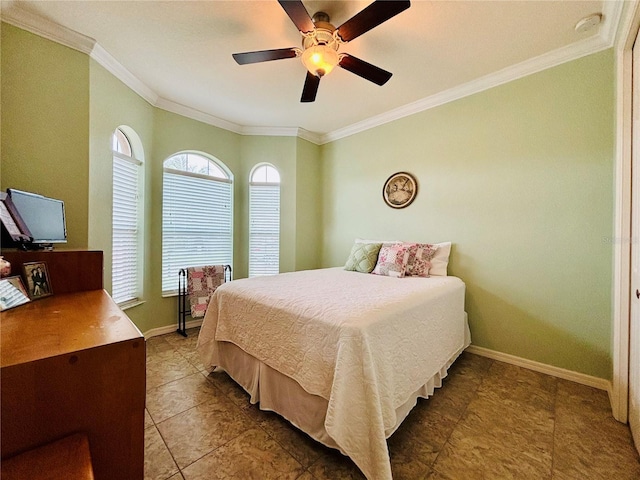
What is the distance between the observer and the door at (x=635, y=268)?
1.46 metres

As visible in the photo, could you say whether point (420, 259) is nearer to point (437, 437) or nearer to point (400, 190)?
point (400, 190)

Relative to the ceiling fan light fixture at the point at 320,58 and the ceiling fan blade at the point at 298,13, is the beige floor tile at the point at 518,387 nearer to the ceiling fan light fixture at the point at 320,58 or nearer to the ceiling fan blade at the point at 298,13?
the ceiling fan light fixture at the point at 320,58

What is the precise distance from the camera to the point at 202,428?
5.16 feet

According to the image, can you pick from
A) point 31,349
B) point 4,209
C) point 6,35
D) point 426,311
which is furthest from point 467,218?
point 6,35

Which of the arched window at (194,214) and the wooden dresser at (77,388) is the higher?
the arched window at (194,214)

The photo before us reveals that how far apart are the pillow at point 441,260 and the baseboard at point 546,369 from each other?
82cm

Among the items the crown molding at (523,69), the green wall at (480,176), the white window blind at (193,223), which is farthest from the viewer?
the white window blind at (193,223)

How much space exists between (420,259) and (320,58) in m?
2.00

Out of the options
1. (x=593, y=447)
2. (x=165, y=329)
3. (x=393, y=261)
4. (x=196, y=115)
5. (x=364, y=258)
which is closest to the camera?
(x=593, y=447)

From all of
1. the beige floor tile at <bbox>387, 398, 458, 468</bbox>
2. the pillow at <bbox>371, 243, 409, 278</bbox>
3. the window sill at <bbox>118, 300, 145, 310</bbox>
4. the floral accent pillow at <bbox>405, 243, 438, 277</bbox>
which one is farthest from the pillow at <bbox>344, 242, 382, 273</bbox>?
the window sill at <bbox>118, 300, 145, 310</bbox>

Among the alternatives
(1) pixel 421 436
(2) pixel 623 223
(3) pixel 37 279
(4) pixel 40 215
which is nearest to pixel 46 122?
(4) pixel 40 215

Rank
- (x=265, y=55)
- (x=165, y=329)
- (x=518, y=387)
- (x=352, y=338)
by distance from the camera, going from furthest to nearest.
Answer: (x=165, y=329) → (x=518, y=387) → (x=265, y=55) → (x=352, y=338)

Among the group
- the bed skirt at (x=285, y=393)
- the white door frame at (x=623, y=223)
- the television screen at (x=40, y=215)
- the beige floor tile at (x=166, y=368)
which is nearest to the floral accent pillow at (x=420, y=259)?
the bed skirt at (x=285, y=393)

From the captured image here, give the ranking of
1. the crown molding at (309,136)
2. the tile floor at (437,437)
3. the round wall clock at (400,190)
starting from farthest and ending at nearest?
the crown molding at (309,136)
the round wall clock at (400,190)
the tile floor at (437,437)
